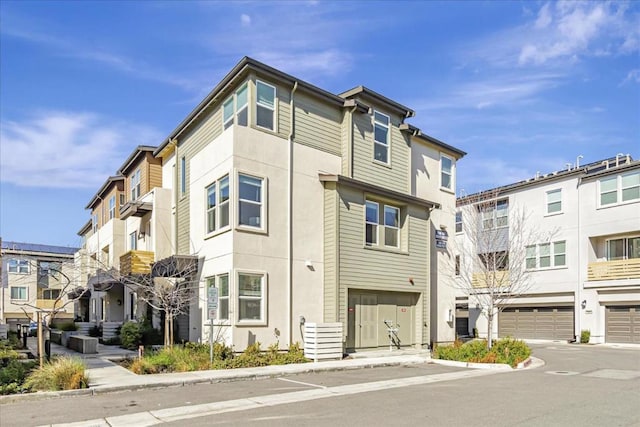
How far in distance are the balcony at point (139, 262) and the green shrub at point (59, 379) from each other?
40.6ft

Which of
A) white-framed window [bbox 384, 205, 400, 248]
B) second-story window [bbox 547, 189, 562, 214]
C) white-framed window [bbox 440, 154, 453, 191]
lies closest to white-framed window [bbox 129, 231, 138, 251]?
white-framed window [bbox 384, 205, 400, 248]

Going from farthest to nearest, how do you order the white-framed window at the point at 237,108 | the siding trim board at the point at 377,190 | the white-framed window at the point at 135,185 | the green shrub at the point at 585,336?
1. the green shrub at the point at 585,336
2. the white-framed window at the point at 135,185
3. the siding trim board at the point at 377,190
4. the white-framed window at the point at 237,108

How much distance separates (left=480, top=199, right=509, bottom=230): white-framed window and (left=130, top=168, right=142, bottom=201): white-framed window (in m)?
17.5

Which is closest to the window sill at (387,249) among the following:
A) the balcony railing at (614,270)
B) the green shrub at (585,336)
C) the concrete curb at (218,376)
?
the concrete curb at (218,376)

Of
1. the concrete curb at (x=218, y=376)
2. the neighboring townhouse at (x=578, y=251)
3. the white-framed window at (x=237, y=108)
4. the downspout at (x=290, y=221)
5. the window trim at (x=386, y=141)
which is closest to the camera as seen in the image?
the concrete curb at (x=218, y=376)

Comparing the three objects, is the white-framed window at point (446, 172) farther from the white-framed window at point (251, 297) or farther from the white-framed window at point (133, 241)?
the white-framed window at point (133, 241)

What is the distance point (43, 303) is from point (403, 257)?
4778 cm

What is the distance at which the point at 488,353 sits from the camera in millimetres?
17906

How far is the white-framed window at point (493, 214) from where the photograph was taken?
1016 inches

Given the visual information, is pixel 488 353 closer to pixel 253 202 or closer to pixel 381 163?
pixel 381 163

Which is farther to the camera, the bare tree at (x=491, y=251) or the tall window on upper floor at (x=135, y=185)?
the tall window on upper floor at (x=135, y=185)

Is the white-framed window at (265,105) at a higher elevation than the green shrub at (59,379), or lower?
higher

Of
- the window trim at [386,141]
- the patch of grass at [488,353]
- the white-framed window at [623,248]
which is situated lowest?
the patch of grass at [488,353]

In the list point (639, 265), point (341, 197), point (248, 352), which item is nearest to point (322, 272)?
point (341, 197)
